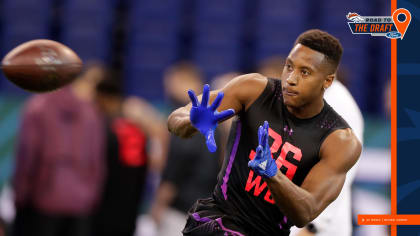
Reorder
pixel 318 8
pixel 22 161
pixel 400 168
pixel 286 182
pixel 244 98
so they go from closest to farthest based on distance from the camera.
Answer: pixel 286 182, pixel 244 98, pixel 400 168, pixel 22 161, pixel 318 8

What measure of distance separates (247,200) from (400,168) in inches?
38.7

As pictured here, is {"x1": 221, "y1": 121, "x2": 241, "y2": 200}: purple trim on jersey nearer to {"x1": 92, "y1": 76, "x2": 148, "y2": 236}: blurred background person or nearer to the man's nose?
the man's nose

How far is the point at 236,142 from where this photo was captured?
10.1 ft

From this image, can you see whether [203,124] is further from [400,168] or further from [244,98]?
[400,168]

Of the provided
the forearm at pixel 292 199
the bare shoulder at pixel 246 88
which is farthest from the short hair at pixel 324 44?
the forearm at pixel 292 199

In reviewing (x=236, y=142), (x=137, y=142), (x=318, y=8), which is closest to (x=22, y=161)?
(x=137, y=142)

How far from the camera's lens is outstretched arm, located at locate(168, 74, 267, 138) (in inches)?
112

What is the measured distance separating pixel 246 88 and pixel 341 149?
0.53m

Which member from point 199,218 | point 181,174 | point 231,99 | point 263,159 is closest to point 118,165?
point 181,174

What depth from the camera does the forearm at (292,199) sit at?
2627 millimetres

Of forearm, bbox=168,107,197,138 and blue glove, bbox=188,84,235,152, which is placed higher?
blue glove, bbox=188,84,235,152

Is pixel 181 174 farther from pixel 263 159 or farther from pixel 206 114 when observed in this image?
pixel 263 159

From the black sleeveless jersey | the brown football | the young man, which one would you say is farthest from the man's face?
the brown football

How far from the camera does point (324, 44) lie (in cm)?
291
